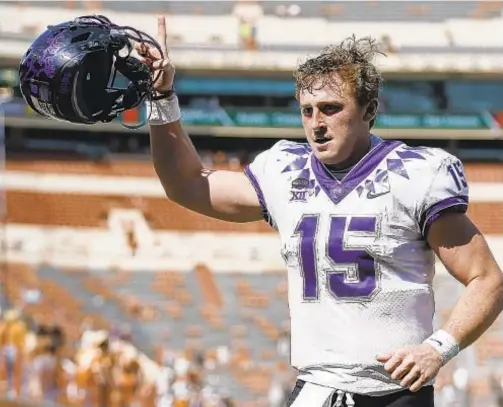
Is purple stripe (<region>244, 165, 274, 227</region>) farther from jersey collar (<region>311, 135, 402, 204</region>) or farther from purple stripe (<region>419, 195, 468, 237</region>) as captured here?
purple stripe (<region>419, 195, 468, 237</region>)

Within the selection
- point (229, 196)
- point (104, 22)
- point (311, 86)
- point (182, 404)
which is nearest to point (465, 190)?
point (311, 86)

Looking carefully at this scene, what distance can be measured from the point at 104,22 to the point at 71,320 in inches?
562

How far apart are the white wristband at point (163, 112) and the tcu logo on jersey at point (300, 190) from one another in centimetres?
48

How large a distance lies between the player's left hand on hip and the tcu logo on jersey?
50 cm

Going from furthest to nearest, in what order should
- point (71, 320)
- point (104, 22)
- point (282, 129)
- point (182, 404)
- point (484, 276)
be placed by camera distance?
point (282, 129) → point (71, 320) → point (182, 404) → point (104, 22) → point (484, 276)

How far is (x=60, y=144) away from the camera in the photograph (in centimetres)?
2116

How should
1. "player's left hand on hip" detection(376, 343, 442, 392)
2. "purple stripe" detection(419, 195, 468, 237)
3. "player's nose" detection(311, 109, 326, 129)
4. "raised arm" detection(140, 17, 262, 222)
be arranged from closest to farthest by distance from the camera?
"player's left hand on hip" detection(376, 343, 442, 392)
"purple stripe" detection(419, 195, 468, 237)
"player's nose" detection(311, 109, 326, 129)
"raised arm" detection(140, 17, 262, 222)

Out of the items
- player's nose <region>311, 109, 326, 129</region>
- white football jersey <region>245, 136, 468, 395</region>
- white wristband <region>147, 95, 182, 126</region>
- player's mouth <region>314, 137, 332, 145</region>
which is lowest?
white football jersey <region>245, 136, 468, 395</region>

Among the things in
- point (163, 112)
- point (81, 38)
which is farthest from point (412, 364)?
point (81, 38)

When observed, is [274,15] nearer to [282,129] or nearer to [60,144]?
[282,129]

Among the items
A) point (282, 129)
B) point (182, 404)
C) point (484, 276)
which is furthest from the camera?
point (282, 129)

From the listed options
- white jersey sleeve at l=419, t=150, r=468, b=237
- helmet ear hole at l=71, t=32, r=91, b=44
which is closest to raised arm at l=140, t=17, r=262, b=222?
helmet ear hole at l=71, t=32, r=91, b=44

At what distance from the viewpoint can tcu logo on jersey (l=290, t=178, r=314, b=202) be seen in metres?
2.95

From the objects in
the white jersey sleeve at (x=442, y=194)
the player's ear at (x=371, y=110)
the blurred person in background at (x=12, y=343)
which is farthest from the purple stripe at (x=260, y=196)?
the blurred person in background at (x=12, y=343)
